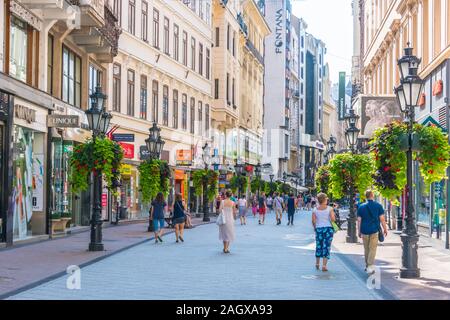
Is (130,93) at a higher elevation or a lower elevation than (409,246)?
higher

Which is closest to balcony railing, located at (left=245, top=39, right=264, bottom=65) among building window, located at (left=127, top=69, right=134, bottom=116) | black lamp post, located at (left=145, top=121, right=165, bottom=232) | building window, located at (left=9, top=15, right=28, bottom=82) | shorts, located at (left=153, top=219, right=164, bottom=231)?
building window, located at (left=127, top=69, right=134, bottom=116)

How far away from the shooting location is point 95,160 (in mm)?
21297

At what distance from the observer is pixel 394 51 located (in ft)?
127

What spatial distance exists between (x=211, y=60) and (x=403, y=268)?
4517 centimetres

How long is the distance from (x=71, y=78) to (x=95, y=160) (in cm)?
985

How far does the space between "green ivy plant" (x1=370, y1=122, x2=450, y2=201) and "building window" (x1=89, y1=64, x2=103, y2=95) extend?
61.2ft

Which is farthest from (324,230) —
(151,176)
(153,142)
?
(151,176)

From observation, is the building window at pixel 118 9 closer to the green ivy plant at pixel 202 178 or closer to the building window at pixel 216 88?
the green ivy plant at pixel 202 178

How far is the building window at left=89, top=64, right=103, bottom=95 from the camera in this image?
1307 inches

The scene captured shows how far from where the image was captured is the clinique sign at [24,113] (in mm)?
22703

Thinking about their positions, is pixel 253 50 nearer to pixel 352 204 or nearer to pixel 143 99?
pixel 143 99

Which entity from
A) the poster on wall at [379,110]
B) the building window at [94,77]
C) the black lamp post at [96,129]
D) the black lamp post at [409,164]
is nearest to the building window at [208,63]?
the building window at [94,77]

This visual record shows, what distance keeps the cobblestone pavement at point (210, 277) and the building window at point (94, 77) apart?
11.8 meters
